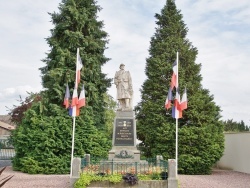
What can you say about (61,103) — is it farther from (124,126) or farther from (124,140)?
(124,140)

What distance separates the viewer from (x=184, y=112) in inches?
687

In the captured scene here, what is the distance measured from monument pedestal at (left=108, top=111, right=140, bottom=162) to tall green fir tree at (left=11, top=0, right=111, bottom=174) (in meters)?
3.11

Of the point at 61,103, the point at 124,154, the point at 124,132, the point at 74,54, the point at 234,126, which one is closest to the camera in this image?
the point at 124,154

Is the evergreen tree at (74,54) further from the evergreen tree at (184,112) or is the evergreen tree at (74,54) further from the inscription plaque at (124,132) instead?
the inscription plaque at (124,132)

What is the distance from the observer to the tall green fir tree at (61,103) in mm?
15633

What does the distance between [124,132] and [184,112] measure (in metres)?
5.11

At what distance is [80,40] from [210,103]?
8027 millimetres

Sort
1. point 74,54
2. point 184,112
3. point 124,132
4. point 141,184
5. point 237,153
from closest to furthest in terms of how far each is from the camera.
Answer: point 141,184 < point 124,132 < point 184,112 < point 74,54 < point 237,153

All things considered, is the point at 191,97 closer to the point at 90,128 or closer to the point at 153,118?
the point at 153,118

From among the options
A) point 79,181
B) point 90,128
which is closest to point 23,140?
point 90,128

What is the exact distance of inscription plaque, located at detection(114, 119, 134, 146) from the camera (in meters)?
13.4

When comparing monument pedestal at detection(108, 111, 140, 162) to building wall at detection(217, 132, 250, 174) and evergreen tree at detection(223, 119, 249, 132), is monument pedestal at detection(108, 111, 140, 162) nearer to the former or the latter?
building wall at detection(217, 132, 250, 174)

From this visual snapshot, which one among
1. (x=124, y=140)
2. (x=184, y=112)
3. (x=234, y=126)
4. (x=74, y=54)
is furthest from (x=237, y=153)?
(x=234, y=126)

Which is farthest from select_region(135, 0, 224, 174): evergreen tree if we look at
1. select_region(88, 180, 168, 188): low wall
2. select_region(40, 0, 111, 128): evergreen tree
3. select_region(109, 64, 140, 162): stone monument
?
select_region(88, 180, 168, 188): low wall
